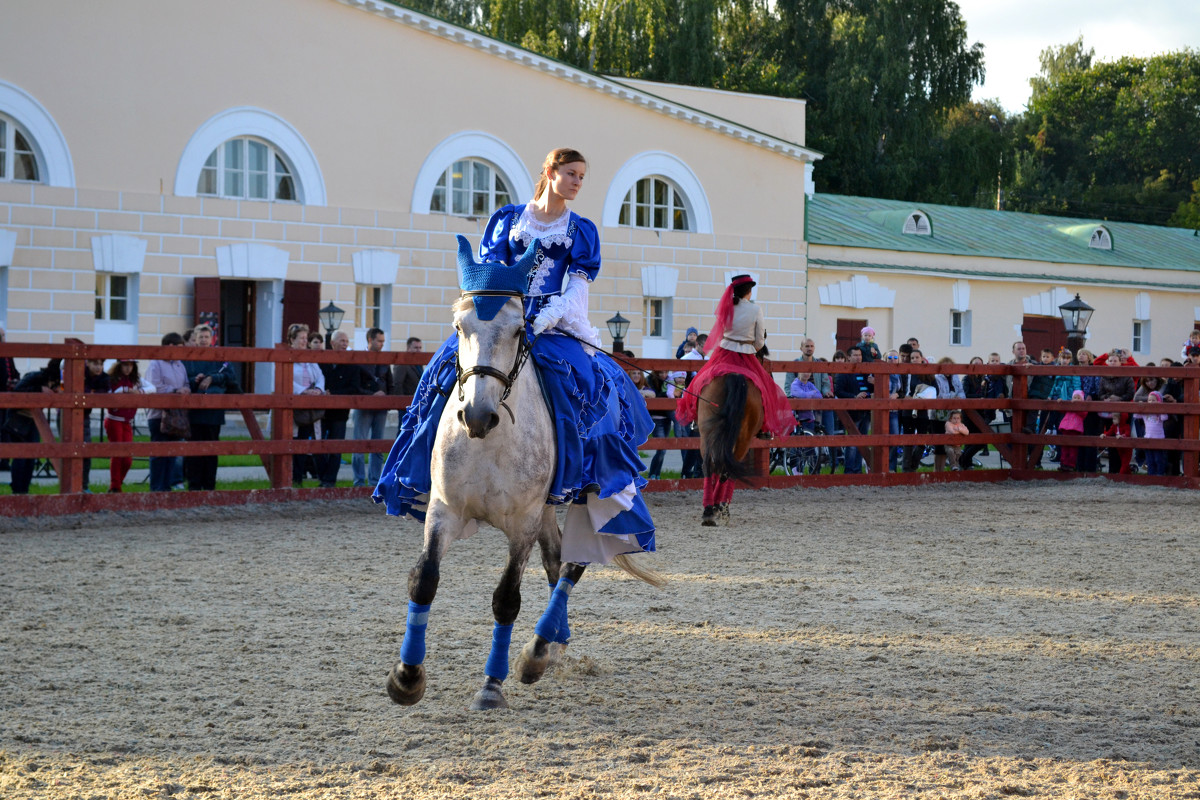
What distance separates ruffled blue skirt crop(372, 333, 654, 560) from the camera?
5.16 meters

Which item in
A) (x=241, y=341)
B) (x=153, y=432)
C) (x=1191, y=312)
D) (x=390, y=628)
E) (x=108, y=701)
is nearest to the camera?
(x=108, y=701)

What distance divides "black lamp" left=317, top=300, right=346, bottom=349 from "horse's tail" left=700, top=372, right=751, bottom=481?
11.4m

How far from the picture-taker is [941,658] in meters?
5.87

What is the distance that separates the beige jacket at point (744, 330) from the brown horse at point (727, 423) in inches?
10.3

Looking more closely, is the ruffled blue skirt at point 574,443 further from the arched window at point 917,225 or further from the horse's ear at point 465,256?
the arched window at point 917,225

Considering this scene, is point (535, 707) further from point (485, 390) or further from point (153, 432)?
point (153, 432)

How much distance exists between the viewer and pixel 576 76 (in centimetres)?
2438

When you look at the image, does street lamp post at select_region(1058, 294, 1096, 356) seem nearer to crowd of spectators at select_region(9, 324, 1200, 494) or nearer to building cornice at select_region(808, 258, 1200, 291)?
crowd of spectators at select_region(9, 324, 1200, 494)

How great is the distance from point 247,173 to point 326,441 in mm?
10813

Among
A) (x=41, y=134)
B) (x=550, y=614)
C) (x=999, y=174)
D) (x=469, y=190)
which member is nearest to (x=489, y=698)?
(x=550, y=614)

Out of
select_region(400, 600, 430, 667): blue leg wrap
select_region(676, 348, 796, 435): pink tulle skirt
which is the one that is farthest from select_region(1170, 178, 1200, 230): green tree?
select_region(400, 600, 430, 667): blue leg wrap

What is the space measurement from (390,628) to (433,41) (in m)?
18.2

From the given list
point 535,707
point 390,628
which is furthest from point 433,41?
point 535,707

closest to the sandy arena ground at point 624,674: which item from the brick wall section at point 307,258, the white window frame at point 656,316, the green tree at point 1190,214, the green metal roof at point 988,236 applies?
the brick wall section at point 307,258
